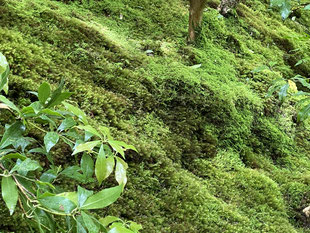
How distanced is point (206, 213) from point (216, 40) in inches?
133

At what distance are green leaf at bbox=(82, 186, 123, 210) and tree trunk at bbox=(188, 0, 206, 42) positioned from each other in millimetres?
3950

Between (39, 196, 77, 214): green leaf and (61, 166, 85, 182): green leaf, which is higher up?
(39, 196, 77, 214): green leaf

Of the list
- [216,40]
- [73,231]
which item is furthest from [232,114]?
[73,231]

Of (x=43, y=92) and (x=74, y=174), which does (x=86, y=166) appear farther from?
(x=43, y=92)

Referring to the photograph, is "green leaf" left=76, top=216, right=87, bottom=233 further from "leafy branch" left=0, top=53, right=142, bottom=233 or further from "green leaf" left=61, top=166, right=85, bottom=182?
"green leaf" left=61, top=166, right=85, bottom=182

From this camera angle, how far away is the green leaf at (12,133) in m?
0.89

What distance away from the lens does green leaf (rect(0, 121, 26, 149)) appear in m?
0.89

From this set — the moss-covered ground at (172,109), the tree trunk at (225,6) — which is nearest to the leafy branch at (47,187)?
the moss-covered ground at (172,109)

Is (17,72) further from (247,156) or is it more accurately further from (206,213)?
(247,156)

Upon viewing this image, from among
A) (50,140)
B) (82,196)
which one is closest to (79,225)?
(82,196)

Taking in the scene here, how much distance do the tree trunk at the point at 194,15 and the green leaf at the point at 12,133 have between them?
3.80 metres

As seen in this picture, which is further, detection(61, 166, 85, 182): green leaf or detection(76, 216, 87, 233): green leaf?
detection(61, 166, 85, 182): green leaf

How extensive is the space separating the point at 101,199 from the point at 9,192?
0.78 feet

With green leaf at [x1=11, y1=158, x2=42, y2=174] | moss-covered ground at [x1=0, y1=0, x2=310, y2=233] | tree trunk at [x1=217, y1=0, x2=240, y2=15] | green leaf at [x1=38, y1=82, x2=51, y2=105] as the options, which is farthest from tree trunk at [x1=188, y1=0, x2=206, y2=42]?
green leaf at [x1=11, y1=158, x2=42, y2=174]
